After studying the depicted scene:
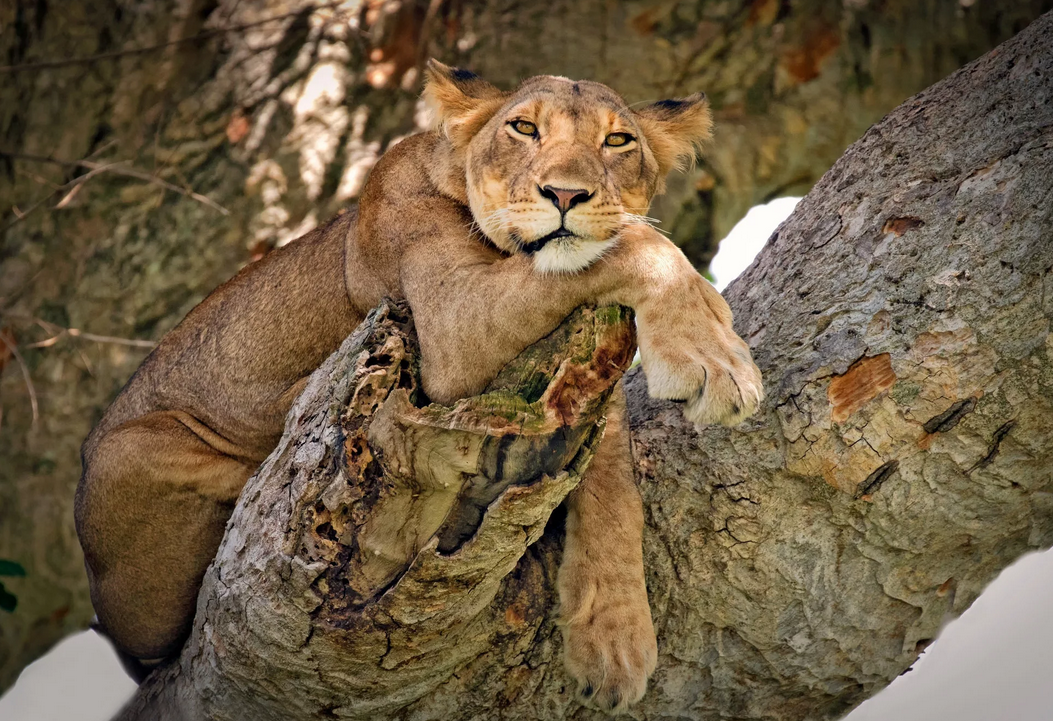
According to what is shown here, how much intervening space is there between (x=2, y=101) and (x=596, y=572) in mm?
4730

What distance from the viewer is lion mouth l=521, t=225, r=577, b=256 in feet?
11.0

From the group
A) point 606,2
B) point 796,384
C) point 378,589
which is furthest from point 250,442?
point 606,2

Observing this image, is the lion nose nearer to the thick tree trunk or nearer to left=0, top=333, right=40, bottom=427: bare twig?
the thick tree trunk

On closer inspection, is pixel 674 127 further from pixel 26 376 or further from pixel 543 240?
pixel 26 376

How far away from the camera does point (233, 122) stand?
21.6 feet

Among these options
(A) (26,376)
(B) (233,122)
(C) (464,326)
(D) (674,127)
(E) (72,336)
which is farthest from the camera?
(B) (233,122)

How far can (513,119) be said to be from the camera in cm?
398

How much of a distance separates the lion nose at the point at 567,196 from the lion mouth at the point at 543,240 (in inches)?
2.5

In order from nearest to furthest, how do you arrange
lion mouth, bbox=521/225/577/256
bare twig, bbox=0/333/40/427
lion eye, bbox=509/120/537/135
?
lion mouth, bbox=521/225/577/256
lion eye, bbox=509/120/537/135
bare twig, bbox=0/333/40/427

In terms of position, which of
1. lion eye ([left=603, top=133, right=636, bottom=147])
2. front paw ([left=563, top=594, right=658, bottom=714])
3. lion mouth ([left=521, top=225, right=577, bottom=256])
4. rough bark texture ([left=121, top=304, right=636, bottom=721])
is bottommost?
front paw ([left=563, top=594, right=658, bottom=714])

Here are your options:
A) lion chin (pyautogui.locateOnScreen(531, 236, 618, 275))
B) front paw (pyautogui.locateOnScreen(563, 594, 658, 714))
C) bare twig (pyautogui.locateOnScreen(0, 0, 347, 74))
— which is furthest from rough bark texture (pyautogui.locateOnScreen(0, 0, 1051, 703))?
front paw (pyautogui.locateOnScreen(563, 594, 658, 714))

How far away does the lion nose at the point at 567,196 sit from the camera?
3400 millimetres

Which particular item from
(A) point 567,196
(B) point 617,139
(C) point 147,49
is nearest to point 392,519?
(A) point 567,196

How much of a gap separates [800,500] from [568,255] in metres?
1.04
